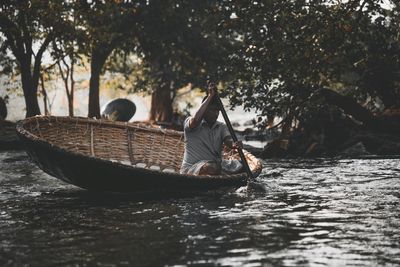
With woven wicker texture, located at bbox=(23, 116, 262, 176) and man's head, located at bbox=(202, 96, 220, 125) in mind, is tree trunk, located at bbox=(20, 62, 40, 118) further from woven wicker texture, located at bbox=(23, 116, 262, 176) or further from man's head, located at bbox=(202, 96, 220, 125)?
man's head, located at bbox=(202, 96, 220, 125)

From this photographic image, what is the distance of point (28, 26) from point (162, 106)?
1285cm

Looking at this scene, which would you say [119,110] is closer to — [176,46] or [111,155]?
[176,46]

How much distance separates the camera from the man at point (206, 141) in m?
9.64

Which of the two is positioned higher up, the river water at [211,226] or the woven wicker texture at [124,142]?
the woven wicker texture at [124,142]

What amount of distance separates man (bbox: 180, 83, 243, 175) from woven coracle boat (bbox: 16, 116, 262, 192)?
40cm

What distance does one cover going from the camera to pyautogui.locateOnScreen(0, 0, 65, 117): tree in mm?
17978

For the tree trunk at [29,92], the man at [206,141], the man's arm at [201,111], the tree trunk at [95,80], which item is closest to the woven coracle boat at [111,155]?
the man at [206,141]

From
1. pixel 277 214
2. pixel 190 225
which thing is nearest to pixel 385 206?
pixel 277 214

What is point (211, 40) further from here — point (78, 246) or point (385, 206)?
point (78, 246)

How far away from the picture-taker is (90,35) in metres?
23.3

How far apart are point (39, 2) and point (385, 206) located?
39.6 feet

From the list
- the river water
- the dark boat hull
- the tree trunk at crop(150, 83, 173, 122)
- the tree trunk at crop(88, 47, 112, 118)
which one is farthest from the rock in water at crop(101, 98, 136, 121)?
the dark boat hull

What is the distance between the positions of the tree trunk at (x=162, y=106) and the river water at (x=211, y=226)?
83.4ft

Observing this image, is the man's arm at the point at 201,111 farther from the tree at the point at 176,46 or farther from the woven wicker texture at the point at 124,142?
the tree at the point at 176,46
